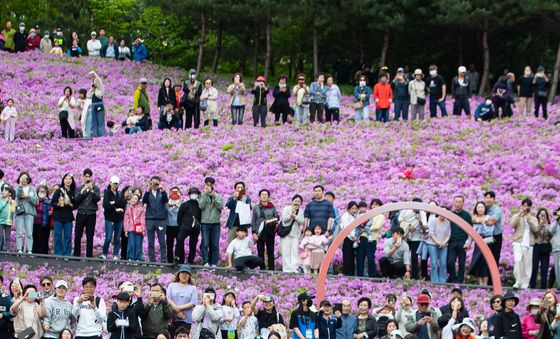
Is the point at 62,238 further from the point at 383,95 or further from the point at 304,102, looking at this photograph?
the point at 383,95

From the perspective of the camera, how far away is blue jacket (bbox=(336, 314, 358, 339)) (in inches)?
908

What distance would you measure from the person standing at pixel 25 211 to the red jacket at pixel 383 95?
13670 millimetres

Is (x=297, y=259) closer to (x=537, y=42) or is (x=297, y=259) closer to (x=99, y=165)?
(x=99, y=165)

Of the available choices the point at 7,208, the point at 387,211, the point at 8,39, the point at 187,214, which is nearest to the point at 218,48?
the point at 8,39

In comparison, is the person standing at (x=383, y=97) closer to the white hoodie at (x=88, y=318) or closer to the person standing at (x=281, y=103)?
the person standing at (x=281, y=103)

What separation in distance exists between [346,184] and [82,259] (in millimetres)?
8932

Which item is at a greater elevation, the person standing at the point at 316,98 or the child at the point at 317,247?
the person standing at the point at 316,98

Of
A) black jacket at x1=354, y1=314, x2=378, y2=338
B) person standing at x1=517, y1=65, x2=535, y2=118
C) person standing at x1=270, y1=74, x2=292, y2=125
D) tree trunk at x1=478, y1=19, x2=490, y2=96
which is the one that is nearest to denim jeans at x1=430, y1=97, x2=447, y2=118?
person standing at x1=517, y1=65, x2=535, y2=118

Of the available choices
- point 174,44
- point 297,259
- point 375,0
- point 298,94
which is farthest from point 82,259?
point 174,44

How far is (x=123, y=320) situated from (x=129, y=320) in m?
0.12

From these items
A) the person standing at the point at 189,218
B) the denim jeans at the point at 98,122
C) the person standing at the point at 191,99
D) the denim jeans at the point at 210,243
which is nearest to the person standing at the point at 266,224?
the denim jeans at the point at 210,243

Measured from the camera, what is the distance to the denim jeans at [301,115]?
132ft

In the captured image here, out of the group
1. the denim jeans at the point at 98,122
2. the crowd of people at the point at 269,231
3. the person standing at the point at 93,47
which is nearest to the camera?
the crowd of people at the point at 269,231

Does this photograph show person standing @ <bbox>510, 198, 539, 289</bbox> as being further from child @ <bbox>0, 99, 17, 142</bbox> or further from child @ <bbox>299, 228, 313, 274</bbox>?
child @ <bbox>0, 99, 17, 142</bbox>
